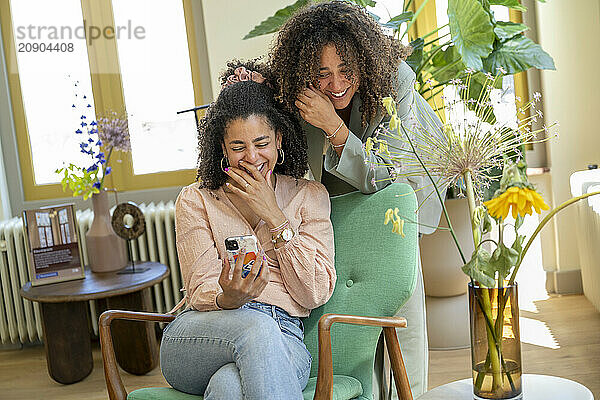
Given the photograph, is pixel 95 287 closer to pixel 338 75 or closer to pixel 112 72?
pixel 112 72

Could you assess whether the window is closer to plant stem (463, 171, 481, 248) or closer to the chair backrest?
the chair backrest

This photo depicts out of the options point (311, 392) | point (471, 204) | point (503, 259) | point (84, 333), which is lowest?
point (84, 333)

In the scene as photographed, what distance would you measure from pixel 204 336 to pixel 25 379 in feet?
7.05

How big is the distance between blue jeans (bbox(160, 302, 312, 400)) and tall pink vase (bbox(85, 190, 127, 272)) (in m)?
1.67

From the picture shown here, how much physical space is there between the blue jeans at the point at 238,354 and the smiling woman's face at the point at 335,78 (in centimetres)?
62

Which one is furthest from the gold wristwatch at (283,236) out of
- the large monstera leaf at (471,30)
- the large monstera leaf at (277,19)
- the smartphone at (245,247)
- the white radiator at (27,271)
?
the white radiator at (27,271)

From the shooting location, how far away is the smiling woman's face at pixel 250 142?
2008 mm

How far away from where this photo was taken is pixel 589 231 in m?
3.44

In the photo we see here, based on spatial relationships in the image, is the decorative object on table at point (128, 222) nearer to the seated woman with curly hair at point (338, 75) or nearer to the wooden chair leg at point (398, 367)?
the seated woman with curly hair at point (338, 75)

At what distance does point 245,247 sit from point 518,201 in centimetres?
74

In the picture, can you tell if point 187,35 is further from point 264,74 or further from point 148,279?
point 264,74

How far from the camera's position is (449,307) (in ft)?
11.2

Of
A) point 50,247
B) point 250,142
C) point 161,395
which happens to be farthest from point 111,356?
point 50,247

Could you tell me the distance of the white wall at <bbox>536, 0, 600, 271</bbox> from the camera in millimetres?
3688
